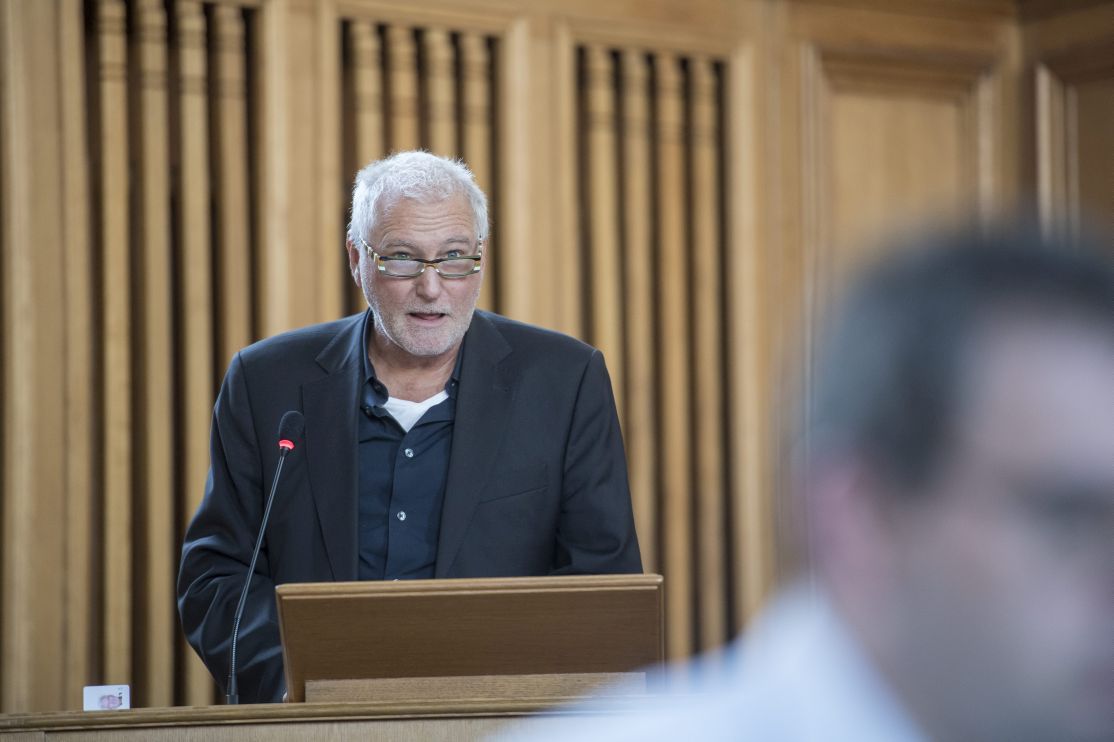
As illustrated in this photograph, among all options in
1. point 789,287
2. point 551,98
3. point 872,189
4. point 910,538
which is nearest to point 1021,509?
point 910,538

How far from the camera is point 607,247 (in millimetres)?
5809

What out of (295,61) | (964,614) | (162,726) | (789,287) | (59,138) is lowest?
(162,726)

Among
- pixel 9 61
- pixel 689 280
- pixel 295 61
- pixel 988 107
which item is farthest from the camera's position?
pixel 988 107

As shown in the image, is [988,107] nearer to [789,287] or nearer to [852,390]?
[789,287]

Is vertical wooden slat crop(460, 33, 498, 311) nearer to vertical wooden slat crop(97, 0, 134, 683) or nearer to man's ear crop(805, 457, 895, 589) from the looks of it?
vertical wooden slat crop(97, 0, 134, 683)

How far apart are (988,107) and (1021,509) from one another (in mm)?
6286

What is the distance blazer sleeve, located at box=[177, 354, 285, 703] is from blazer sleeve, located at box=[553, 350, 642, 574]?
27.0 inches

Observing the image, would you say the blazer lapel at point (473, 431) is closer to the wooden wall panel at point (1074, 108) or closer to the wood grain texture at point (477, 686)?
the wood grain texture at point (477, 686)

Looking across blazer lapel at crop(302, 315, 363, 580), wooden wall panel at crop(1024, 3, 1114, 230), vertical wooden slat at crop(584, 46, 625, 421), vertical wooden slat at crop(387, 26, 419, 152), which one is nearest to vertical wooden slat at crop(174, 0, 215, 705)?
vertical wooden slat at crop(387, 26, 419, 152)

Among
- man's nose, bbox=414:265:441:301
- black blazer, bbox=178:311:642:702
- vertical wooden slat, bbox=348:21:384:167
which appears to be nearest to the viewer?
black blazer, bbox=178:311:642:702

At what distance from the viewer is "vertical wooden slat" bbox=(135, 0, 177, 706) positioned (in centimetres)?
490

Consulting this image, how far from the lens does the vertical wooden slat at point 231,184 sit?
5.13 m

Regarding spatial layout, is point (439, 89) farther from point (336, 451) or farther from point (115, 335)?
point (336, 451)

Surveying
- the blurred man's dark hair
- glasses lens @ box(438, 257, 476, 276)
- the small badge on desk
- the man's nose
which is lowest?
the small badge on desk
